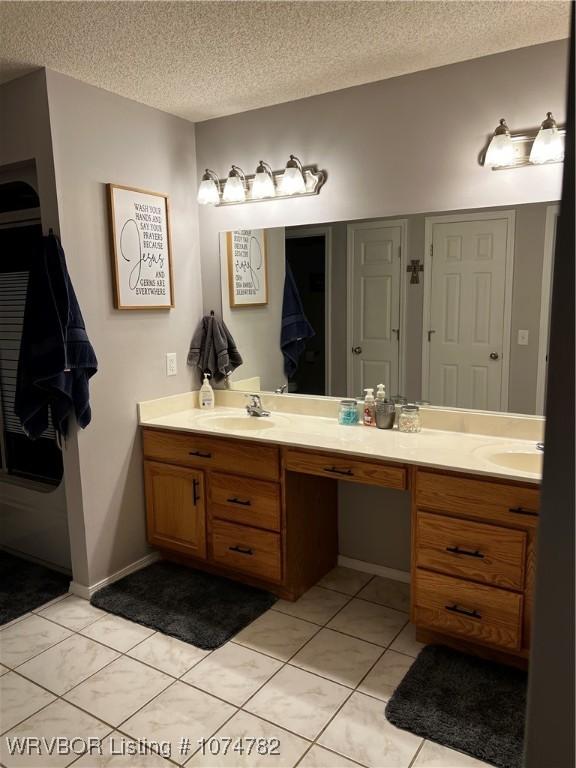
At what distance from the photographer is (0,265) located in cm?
303

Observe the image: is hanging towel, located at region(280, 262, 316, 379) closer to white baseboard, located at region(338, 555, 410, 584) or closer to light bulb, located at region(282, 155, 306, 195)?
light bulb, located at region(282, 155, 306, 195)

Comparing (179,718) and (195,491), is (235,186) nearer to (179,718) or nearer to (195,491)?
(195,491)

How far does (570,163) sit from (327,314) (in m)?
2.44

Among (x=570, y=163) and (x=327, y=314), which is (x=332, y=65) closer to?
(x=327, y=314)

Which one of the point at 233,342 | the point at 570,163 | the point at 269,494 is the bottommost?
the point at 269,494

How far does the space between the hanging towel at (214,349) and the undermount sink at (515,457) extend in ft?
5.03

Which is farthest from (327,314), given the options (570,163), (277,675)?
(570,163)

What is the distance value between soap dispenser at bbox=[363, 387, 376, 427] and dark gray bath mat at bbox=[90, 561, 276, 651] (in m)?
0.97

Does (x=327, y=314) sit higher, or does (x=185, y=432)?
(x=327, y=314)

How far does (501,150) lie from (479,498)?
55.2 inches

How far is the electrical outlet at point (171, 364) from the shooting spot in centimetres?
314

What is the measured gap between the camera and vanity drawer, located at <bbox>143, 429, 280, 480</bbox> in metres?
2.60

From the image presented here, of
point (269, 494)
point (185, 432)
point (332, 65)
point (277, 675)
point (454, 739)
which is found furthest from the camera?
point (185, 432)

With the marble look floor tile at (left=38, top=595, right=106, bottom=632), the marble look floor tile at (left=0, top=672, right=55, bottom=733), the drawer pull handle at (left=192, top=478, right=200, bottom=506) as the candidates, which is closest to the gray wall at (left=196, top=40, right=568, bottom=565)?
the drawer pull handle at (left=192, top=478, right=200, bottom=506)
